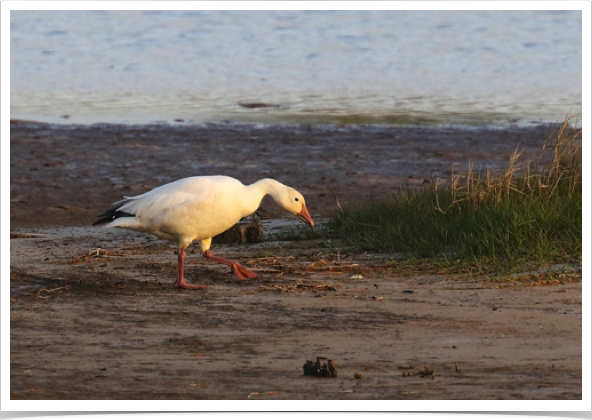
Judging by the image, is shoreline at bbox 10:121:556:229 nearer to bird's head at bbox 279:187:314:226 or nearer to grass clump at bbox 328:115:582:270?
grass clump at bbox 328:115:582:270

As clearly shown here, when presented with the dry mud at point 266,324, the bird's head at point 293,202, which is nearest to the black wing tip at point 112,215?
the dry mud at point 266,324

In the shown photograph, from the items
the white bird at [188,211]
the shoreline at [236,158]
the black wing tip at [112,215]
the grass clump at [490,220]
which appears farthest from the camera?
the shoreline at [236,158]

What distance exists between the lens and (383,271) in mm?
8281

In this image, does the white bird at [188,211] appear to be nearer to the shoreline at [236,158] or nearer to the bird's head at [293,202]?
the bird's head at [293,202]

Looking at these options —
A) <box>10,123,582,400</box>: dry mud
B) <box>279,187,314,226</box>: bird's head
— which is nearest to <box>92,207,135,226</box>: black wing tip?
<box>10,123,582,400</box>: dry mud

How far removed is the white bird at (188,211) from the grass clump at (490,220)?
58.2 inches

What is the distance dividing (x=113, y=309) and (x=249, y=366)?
5.63ft

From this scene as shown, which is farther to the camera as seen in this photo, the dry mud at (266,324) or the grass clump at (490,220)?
the grass clump at (490,220)

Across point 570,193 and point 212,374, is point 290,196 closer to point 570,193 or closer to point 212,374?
point 570,193

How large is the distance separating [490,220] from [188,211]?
254cm

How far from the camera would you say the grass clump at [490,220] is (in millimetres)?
8336

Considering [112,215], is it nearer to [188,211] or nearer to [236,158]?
[188,211]

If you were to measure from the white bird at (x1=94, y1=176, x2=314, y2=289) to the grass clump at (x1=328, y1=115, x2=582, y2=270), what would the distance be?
4.85 feet

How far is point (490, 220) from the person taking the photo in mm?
8641
